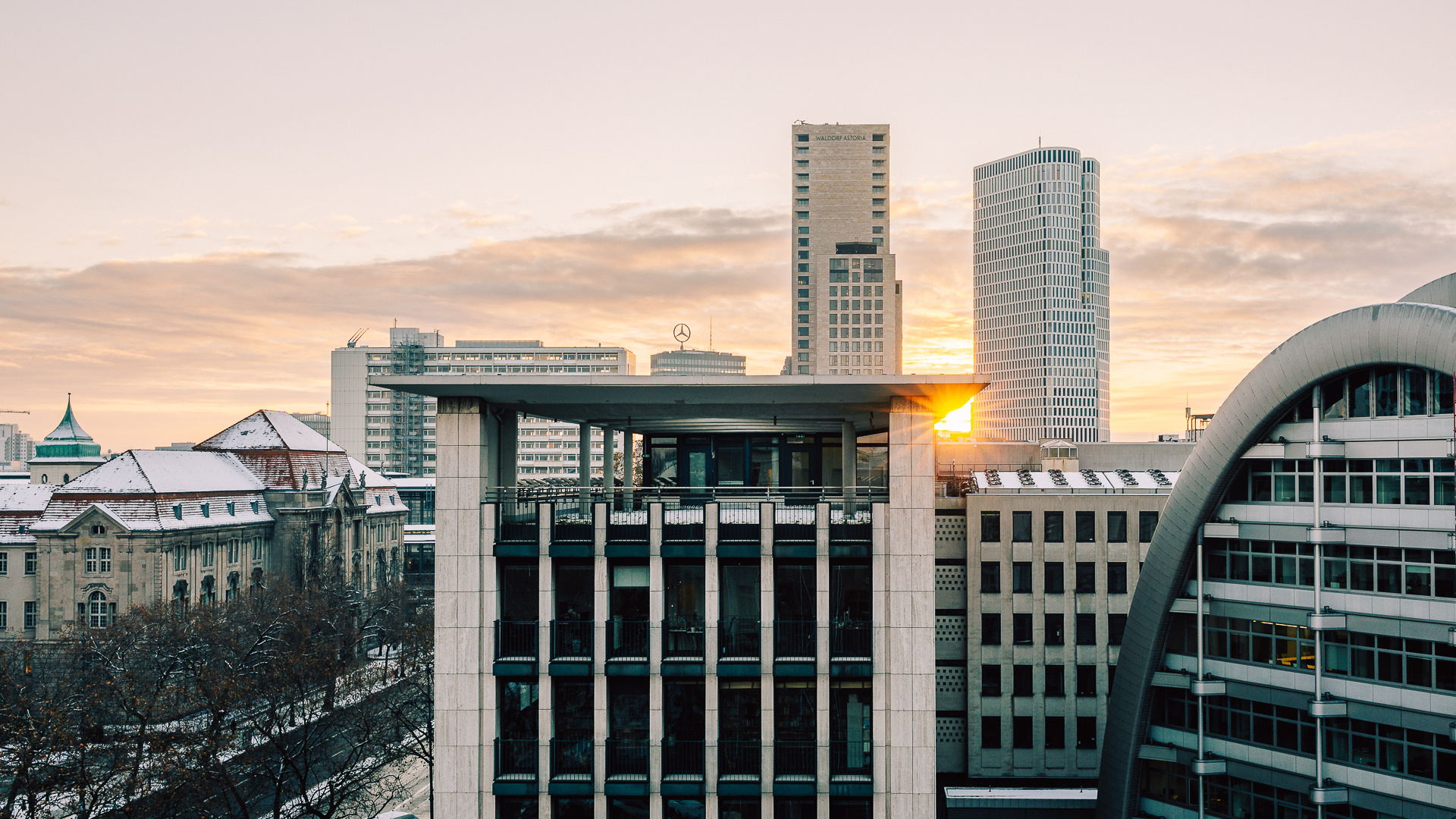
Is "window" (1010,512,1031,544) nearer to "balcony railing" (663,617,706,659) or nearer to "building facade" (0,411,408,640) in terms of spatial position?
"balcony railing" (663,617,706,659)

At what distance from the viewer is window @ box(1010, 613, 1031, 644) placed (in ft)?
158

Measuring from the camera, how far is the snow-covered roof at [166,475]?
83.7 m

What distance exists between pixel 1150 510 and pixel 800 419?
26.4m

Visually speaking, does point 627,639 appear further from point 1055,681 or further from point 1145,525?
point 1145,525

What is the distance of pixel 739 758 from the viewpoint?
82.0 ft

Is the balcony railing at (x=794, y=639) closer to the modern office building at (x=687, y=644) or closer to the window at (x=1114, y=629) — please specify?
the modern office building at (x=687, y=644)

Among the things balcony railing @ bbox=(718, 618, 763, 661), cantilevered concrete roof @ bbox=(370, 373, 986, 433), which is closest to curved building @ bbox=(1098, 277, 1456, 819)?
cantilevered concrete roof @ bbox=(370, 373, 986, 433)

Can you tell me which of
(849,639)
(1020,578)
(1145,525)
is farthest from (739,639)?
(1145,525)

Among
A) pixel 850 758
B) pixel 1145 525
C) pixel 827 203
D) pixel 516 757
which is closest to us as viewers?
pixel 850 758

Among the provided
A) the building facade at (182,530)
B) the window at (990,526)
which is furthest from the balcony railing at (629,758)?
the building facade at (182,530)

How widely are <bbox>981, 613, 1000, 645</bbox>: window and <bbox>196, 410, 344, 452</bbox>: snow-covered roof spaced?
284 feet

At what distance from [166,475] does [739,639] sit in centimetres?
8225

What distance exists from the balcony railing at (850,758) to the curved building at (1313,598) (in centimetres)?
1530

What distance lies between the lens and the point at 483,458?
84.0 feet
